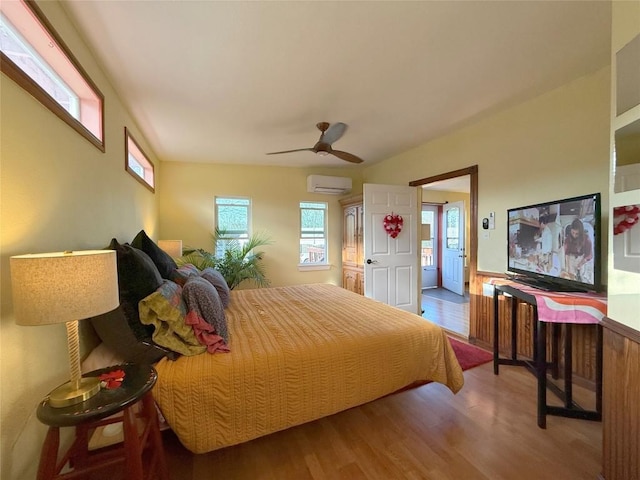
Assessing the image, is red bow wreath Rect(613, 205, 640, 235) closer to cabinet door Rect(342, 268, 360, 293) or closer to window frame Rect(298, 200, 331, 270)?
cabinet door Rect(342, 268, 360, 293)

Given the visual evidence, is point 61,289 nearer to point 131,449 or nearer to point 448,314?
point 131,449

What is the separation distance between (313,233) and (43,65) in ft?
12.7

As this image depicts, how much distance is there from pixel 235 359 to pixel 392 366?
0.97 metres

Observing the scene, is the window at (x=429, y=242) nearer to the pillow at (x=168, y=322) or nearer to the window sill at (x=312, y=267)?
the window sill at (x=312, y=267)

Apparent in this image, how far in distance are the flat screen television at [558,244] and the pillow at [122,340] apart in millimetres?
2632

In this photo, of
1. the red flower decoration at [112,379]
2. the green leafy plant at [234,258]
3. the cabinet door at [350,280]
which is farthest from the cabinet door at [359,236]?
the red flower decoration at [112,379]

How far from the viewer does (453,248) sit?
5.89m

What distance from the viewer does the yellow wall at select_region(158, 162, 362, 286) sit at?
416cm

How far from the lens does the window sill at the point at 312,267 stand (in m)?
4.77

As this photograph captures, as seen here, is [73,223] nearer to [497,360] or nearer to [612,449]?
[612,449]

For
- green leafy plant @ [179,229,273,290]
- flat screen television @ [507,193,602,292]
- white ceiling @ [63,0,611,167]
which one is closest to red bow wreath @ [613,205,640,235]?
flat screen television @ [507,193,602,292]

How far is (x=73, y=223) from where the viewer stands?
4.61 feet

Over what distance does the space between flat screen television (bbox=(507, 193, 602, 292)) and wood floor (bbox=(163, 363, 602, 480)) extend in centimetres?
96

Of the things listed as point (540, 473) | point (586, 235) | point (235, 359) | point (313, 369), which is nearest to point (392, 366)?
point (313, 369)
